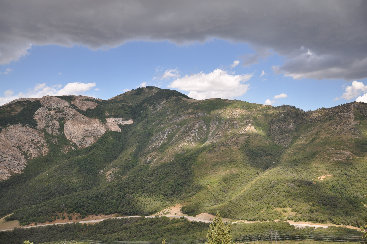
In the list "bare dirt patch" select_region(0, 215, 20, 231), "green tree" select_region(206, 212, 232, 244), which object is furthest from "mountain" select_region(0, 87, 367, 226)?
"green tree" select_region(206, 212, 232, 244)

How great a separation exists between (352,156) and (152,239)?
10240cm

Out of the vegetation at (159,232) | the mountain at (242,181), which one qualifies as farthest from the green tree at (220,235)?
the mountain at (242,181)

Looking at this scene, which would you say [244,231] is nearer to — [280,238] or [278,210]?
[280,238]

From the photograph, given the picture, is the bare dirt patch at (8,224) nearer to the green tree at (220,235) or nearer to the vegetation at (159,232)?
the vegetation at (159,232)

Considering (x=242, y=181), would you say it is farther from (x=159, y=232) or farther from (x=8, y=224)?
(x=8, y=224)

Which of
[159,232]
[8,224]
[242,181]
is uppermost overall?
[242,181]

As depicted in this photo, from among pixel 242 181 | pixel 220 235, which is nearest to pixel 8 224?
pixel 242 181

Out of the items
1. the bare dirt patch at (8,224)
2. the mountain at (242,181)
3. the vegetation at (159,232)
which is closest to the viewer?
the vegetation at (159,232)

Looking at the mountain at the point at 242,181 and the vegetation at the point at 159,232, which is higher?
the mountain at the point at 242,181

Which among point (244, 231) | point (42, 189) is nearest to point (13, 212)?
point (42, 189)

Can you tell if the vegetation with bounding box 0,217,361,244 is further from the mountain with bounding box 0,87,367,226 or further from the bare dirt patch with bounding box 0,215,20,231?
the mountain with bounding box 0,87,367,226

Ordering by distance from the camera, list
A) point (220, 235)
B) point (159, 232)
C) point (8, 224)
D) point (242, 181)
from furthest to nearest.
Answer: point (242, 181) < point (8, 224) < point (159, 232) < point (220, 235)

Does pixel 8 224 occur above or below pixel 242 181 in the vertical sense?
below

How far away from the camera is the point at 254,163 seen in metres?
167
